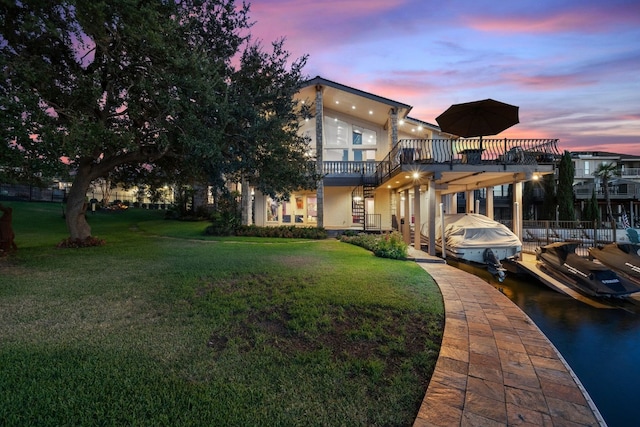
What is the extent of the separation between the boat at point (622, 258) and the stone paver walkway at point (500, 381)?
7.78 meters

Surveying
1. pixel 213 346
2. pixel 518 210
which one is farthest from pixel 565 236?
pixel 213 346

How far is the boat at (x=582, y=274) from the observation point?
Result: 820 centimetres

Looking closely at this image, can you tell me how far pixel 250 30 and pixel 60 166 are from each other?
6956 mm

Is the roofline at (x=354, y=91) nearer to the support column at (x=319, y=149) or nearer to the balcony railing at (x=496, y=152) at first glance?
the support column at (x=319, y=149)

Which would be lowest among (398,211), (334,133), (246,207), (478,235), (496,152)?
(478,235)

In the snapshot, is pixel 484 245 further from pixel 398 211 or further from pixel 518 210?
pixel 398 211

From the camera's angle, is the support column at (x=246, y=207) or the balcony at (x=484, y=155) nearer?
the balcony at (x=484, y=155)

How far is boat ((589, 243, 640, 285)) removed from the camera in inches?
375

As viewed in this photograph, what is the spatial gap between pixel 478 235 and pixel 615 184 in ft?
101

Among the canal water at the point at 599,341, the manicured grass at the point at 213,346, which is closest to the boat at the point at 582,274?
the canal water at the point at 599,341

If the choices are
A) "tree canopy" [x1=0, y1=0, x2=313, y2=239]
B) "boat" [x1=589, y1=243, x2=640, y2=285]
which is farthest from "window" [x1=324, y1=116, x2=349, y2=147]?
"boat" [x1=589, y1=243, x2=640, y2=285]

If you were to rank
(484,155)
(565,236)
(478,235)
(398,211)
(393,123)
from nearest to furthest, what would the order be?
(478,235)
(484,155)
(565,236)
(393,123)
(398,211)

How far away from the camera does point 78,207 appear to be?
37.3ft

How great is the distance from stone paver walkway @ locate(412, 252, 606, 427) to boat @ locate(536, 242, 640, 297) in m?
5.30
